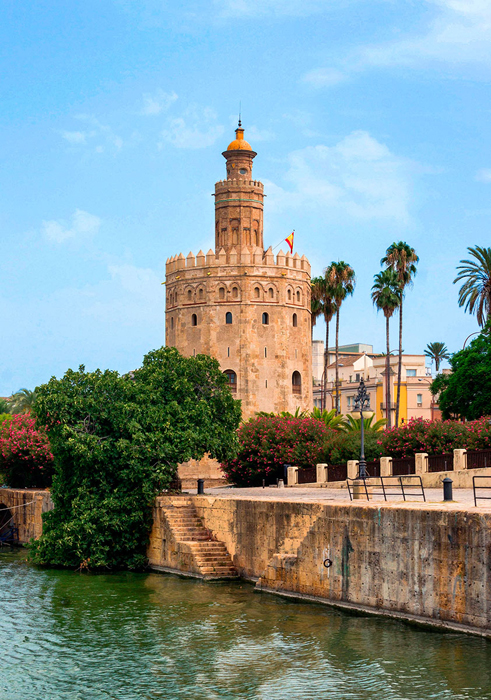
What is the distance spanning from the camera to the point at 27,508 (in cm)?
4078

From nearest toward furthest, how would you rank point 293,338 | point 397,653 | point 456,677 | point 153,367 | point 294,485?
1. point 456,677
2. point 397,653
3. point 153,367
4. point 294,485
5. point 293,338

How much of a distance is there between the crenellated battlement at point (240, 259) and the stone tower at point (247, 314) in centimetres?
6

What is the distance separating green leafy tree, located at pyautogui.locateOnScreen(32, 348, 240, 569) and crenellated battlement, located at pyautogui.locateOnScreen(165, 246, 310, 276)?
2697 centimetres

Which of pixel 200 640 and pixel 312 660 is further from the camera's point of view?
pixel 200 640

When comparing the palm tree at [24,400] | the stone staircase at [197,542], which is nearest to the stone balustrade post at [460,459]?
the stone staircase at [197,542]

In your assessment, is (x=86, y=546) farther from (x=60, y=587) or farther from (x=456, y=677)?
(x=456, y=677)

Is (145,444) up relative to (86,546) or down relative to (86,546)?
up

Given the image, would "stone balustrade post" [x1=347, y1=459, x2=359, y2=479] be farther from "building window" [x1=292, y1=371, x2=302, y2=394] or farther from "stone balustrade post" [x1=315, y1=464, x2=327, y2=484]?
"building window" [x1=292, y1=371, x2=302, y2=394]

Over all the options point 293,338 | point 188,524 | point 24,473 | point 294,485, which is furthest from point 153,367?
point 293,338

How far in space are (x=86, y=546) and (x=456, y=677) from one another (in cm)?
1639

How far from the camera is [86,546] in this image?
29734 mm

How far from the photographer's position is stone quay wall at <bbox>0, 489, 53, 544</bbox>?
3884cm

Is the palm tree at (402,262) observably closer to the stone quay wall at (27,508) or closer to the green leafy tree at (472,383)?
the green leafy tree at (472,383)

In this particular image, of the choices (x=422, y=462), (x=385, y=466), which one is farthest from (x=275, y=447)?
(x=422, y=462)
